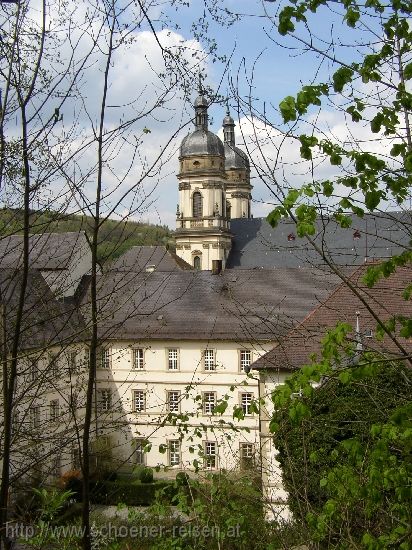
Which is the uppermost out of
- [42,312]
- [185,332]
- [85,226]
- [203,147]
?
[203,147]

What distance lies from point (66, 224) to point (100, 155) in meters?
0.96

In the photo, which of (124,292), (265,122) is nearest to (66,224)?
(124,292)

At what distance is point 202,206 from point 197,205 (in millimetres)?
515

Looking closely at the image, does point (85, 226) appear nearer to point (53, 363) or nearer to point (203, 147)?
point (53, 363)

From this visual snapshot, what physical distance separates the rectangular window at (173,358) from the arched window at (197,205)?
28.9 m

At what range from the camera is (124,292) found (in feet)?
19.2

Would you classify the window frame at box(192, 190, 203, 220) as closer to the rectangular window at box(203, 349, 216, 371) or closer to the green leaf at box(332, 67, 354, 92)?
the rectangular window at box(203, 349, 216, 371)

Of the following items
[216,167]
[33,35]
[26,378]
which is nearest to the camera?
[33,35]

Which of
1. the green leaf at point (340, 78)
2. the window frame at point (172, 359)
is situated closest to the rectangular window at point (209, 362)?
the window frame at point (172, 359)

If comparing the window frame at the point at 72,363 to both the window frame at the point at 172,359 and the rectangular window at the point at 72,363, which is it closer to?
the rectangular window at the point at 72,363

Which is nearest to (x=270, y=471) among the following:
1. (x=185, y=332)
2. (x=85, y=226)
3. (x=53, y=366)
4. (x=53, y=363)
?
(x=53, y=366)

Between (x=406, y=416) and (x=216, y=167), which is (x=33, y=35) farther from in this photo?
(x=216, y=167)

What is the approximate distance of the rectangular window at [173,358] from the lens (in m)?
34.8

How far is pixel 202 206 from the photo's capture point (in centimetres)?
6238
